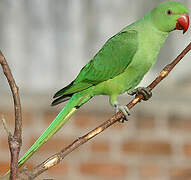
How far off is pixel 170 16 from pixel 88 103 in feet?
2.73

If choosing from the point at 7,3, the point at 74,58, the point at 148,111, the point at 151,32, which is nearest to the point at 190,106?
the point at 148,111

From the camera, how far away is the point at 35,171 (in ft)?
1.53

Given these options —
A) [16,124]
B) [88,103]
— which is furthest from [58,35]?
[16,124]

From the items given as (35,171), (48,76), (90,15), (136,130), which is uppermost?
(90,15)

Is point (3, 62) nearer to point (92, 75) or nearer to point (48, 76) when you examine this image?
point (92, 75)

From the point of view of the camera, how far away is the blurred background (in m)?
1.50

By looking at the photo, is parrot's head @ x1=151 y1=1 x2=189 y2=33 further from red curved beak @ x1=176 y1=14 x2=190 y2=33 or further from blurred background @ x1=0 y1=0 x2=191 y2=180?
blurred background @ x1=0 y1=0 x2=191 y2=180

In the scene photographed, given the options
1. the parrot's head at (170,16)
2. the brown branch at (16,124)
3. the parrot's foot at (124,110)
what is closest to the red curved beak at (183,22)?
the parrot's head at (170,16)

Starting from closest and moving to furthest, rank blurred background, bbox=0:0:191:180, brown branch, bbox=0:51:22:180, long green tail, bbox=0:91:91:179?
1. brown branch, bbox=0:51:22:180
2. long green tail, bbox=0:91:91:179
3. blurred background, bbox=0:0:191:180

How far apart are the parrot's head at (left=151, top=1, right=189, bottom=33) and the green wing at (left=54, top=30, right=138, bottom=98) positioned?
4 cm

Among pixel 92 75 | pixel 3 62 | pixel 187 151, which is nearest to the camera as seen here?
pixel 3 62

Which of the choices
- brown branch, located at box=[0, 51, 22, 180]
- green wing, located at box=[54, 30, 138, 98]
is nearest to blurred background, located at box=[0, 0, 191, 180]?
green wing, located at box=[54, 30, 138, 98]

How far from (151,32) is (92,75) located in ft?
0.39

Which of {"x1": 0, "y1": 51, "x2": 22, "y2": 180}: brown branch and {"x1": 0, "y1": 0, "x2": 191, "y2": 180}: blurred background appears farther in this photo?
{"x1": 0, "y1": 0, "x2": 191, "y2": 180}: blurred background
